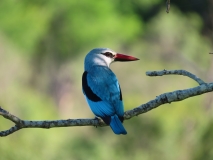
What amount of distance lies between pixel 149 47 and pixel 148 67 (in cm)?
212

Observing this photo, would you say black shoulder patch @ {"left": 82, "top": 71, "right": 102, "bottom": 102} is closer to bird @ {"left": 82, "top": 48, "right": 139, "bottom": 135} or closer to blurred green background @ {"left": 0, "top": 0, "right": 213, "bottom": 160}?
bird @ {"left": 82, "top": 48, "right": 139, "bottom": 135}

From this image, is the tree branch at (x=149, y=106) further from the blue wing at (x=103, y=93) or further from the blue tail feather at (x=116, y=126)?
the blue wing at (x=103, y=93)

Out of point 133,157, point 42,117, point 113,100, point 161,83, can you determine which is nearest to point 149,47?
point 161,83

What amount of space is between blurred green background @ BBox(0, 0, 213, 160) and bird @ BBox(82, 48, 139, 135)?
1.80 meters

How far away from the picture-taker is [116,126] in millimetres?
3869

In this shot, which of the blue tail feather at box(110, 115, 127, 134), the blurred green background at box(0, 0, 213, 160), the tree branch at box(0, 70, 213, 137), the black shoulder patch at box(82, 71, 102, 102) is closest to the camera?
the tree branch at box(0, 70, 213, 137)

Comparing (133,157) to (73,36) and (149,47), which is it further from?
(149,47)

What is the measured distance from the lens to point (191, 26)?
15555 millimetres

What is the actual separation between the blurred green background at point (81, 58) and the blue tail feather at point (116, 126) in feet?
8.85

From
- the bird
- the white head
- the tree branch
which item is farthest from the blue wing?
the tree branch

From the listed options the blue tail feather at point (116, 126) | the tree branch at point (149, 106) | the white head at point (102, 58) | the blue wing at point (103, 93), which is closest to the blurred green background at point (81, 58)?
the white head at point (102, 58)

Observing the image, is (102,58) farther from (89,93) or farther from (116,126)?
(116,126)

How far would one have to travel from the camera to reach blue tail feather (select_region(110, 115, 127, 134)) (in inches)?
150

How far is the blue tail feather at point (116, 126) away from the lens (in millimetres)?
3822
